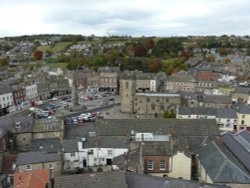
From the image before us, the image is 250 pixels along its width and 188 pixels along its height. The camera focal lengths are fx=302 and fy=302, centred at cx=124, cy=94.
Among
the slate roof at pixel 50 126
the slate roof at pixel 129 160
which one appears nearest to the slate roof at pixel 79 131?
the slate roof at pixel 50 126

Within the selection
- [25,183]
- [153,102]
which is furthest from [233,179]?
[153,102]

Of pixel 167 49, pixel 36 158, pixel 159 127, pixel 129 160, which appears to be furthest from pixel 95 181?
pixel 167 49

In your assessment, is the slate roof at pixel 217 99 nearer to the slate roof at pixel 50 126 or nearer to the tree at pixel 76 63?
the slate roof at pixel 50 126

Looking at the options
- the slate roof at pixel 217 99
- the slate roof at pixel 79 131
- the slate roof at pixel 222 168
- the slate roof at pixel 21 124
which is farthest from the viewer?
the slate roof at pixel 217 99

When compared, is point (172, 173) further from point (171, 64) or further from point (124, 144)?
point (171, 64)

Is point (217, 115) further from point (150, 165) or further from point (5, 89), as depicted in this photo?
point (5, 89)

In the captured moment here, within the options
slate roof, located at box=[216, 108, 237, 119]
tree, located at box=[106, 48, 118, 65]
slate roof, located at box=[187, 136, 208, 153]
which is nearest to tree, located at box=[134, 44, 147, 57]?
tree, located at box=[106, 48, 118, 65]

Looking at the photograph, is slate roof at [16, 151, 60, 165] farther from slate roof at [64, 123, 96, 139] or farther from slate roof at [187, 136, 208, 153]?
slate roof at [187, 136, 208, 153]
